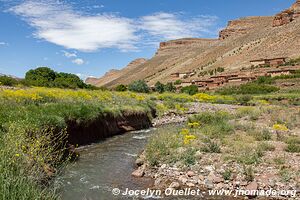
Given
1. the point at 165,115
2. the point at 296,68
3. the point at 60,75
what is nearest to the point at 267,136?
the point at 165,115

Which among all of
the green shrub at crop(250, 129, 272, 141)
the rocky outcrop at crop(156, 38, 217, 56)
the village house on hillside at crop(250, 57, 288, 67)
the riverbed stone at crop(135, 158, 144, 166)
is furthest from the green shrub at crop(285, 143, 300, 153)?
the rocky outcrop at crop(156, 38, 217, 56)

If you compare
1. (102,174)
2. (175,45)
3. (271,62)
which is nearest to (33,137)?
(102,174)

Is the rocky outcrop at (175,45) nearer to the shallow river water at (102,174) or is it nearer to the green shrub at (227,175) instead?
the shallow river water at (102,174)

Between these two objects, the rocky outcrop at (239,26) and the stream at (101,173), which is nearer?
the stream at (101,173)

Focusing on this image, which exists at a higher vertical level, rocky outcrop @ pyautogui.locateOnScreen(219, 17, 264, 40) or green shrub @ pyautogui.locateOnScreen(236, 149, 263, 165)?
rocky outcrop @ pyautogui.locateOnScreen(219, 17, 264, 40)

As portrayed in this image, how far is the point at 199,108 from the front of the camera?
98.6 feet

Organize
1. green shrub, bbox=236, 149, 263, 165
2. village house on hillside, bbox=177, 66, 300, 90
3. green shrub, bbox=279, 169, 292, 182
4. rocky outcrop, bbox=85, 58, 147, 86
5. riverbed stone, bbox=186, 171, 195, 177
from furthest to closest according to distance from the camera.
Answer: rocky outcrop, bbox=85, 58, 147, 86 < village house on hillside, bbox=177, 66, 300, 90 < green shrub, bbox=236, 149, 263, 165 < riverbed stone, bbox=186, 171, 195, 177 < green shrub, bbox=279, 169, 292, 182

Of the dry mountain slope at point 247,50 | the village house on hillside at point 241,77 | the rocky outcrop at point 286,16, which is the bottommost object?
the village house on hillside at point 241,77

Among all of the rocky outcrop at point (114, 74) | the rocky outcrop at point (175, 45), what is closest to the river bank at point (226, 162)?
the rocky outcrop at point (114, 74)

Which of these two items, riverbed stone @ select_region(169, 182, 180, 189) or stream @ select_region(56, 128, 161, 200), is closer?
stream @ select_region(56, 128, 161, 200)

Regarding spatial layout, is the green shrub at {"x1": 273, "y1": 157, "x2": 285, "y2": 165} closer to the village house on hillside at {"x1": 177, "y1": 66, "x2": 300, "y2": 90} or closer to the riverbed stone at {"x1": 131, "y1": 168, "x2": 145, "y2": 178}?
the riverbed stone at {"x1": 131, "y1": 168, "x2": 145, "y2": 178}

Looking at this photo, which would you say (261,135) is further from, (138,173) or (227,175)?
(138,173)

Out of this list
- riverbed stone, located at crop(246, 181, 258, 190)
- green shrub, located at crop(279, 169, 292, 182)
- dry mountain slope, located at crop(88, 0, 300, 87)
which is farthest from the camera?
dry mountain slope, located at crop(88, 0, 300, 87)

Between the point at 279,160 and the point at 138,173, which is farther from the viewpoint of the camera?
the point at 138,173
